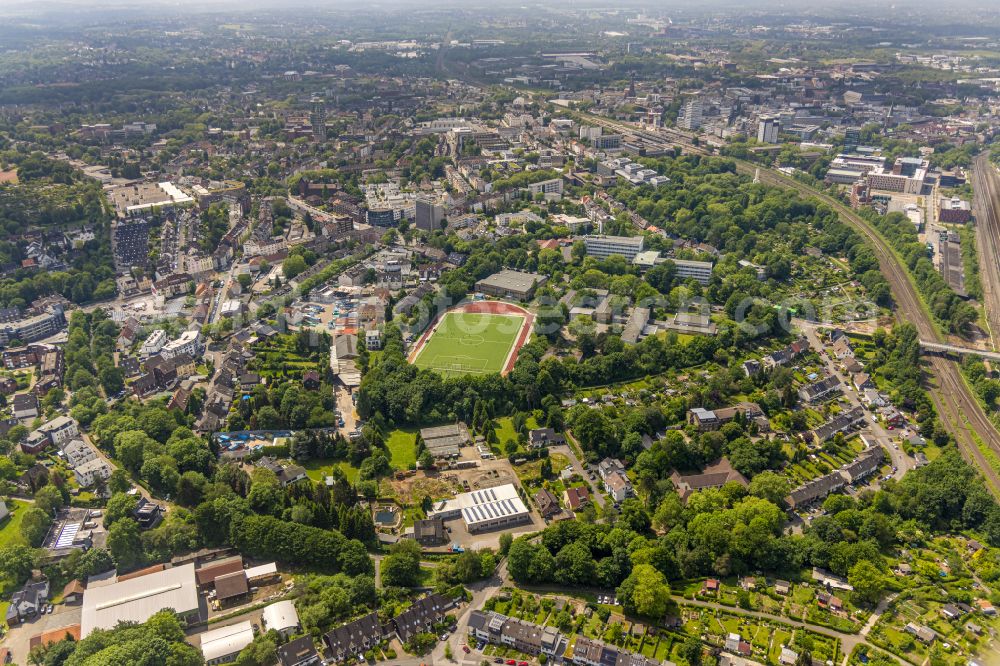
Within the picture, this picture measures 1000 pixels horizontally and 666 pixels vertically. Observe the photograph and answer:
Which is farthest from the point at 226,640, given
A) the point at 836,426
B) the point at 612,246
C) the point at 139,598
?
the point at 612,246

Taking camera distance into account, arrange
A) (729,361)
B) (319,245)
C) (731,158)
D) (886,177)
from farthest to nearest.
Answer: (731,158)
(886,177)
(319,245)
(729,361)

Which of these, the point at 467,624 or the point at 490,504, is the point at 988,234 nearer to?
the point at 490,504

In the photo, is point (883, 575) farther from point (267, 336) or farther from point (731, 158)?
point (731, 158)

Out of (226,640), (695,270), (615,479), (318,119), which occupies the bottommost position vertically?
(226,640)

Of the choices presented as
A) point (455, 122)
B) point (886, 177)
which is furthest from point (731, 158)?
point (455, 122)

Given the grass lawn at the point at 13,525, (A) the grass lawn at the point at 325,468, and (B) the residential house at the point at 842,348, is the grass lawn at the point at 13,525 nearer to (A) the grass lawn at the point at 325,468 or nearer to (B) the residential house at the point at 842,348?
(A) the grass lawn at the point at 325,468
